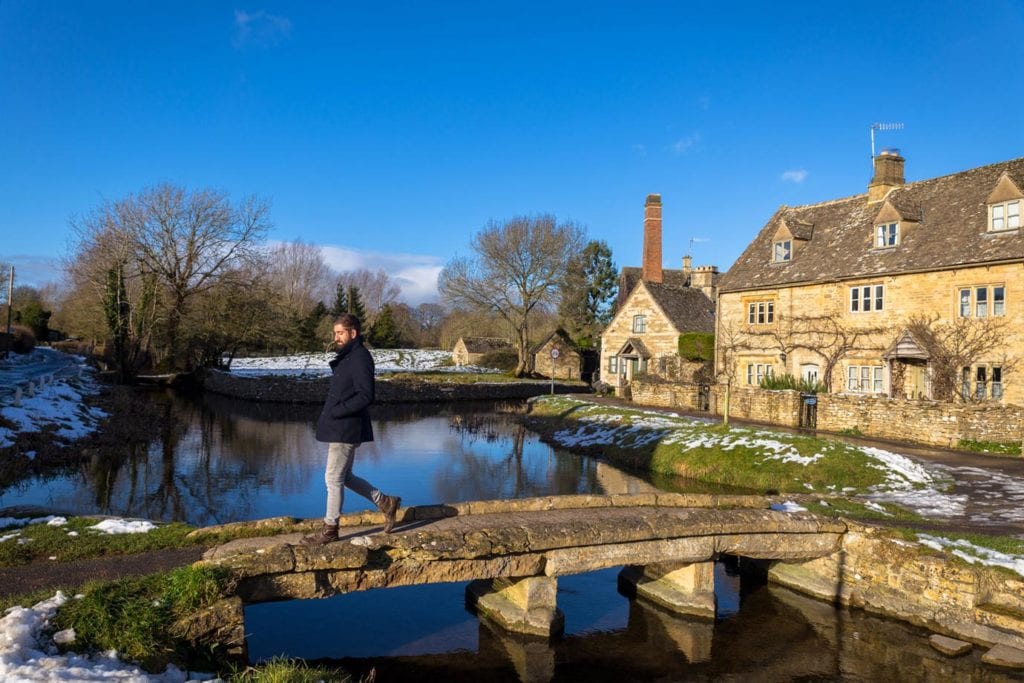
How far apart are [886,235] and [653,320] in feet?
47.8

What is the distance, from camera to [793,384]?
96.4 ft

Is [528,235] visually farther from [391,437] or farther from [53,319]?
[53,319]

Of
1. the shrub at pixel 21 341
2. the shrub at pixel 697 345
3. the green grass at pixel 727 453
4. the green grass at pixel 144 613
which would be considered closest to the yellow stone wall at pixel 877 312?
the shrub at pixel 697 345

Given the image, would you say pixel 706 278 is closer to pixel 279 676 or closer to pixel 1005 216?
pixel 1005 216

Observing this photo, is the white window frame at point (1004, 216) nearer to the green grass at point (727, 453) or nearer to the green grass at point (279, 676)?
the green grass at point (727, 453)

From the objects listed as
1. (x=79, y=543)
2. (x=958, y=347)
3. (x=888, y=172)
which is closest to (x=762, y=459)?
(x=958, y=347)

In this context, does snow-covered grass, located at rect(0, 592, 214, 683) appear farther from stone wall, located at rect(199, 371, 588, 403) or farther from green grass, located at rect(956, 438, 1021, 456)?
stone wall, located at rect(199, 371, 588, 403)

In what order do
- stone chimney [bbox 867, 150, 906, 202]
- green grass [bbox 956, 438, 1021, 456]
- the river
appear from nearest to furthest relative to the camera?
the river
green grass [bbox 956, 438, 1021, 456]
stone chimney [bbox 867, 150, 906, 202]

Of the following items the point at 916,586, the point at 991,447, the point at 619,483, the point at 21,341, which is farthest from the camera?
the point at 21,341

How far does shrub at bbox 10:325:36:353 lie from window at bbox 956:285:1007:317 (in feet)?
198

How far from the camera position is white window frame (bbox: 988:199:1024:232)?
2395 cm

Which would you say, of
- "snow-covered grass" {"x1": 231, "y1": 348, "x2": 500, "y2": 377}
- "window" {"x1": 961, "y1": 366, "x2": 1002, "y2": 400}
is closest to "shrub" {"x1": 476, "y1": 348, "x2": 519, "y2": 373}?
"snow-covered grass" {"x1": 231, "y1": 348, "x2": 500, "y2": 377}

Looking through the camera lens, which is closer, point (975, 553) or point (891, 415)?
point (975, 553)

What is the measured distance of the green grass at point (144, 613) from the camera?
6105mm
